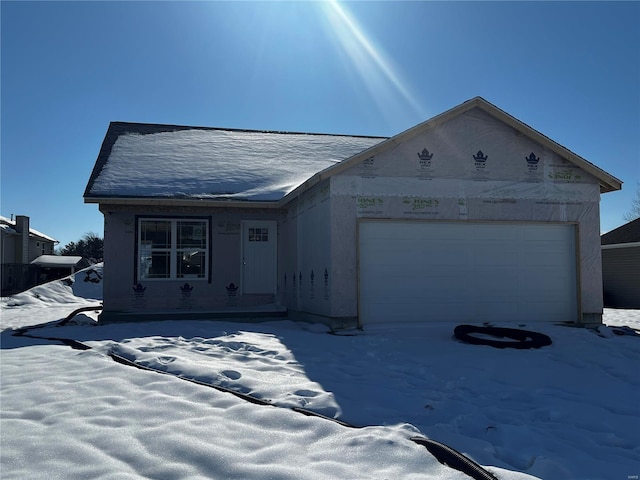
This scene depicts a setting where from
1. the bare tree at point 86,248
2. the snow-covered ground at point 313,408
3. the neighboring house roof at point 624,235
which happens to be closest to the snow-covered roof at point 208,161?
the snow-covered ground at point 313,408

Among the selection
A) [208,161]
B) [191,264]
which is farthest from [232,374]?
[208,161]

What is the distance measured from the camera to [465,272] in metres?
10.2

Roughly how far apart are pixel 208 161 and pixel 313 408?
11212 mm

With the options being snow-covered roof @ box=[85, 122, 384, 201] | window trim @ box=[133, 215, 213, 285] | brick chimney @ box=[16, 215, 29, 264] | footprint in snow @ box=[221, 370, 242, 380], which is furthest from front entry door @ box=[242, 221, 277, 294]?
brick chimney @ box=[16, 215, 29, 264]

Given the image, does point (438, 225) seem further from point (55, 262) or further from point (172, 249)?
point (55, 262)

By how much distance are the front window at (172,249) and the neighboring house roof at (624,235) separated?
18.7 metres

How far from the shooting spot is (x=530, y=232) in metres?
10.5

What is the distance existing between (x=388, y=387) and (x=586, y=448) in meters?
2.01

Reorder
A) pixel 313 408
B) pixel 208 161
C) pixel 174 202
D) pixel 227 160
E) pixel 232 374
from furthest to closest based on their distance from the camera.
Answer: pixel 227 160, pixel 208 161, pixel 174 202, pixel 232 374, pixel 313 408

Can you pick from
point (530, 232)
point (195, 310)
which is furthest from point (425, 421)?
point (195, 310)

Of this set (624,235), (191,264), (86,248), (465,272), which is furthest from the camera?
(86,248)

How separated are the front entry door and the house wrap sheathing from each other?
113 cm

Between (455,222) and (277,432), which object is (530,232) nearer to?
(455,222)

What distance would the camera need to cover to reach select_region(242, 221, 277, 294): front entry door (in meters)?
13.1
